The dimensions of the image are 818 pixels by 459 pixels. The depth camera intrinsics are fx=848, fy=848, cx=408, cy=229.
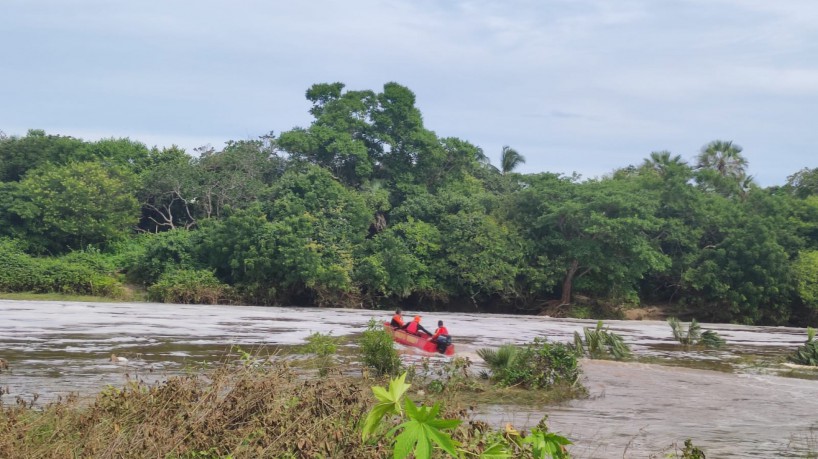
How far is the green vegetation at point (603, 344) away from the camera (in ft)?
70.7

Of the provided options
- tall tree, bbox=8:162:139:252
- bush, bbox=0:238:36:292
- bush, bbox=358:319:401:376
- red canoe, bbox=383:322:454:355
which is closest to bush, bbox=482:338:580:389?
bush, bbox=358:319:401:376

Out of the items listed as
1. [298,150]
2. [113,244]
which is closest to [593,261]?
[298,150]

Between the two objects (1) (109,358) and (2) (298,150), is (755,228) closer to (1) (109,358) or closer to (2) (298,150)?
(2) (298,150)

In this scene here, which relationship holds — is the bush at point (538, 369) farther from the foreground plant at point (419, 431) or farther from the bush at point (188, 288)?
the bush at point (188, 288)

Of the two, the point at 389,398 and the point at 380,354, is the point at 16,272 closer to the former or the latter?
the point at 380,354

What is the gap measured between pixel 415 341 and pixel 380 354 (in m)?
6.07

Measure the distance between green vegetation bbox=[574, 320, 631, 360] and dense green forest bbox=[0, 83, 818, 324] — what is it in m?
20.2

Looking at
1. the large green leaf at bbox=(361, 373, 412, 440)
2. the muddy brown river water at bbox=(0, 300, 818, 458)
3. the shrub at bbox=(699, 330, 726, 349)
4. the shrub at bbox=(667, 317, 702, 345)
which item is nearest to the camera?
the large green leaf at bbox=(361, 373, 412, 440)

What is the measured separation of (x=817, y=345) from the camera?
22016 millimetres

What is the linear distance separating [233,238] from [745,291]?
26115 millimetres

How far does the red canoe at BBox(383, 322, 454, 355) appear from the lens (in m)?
20.5

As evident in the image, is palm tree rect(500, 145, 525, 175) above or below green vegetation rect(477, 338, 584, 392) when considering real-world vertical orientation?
above

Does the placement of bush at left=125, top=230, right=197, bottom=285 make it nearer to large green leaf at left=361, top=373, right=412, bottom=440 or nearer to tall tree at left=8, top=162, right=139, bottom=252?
tall tree at left=8, top=162, right=139, bottom=252

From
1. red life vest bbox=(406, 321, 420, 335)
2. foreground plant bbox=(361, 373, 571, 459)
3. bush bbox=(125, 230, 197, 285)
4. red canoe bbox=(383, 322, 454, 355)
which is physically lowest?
red canoe bbox=(383, 322, 454, 355)
